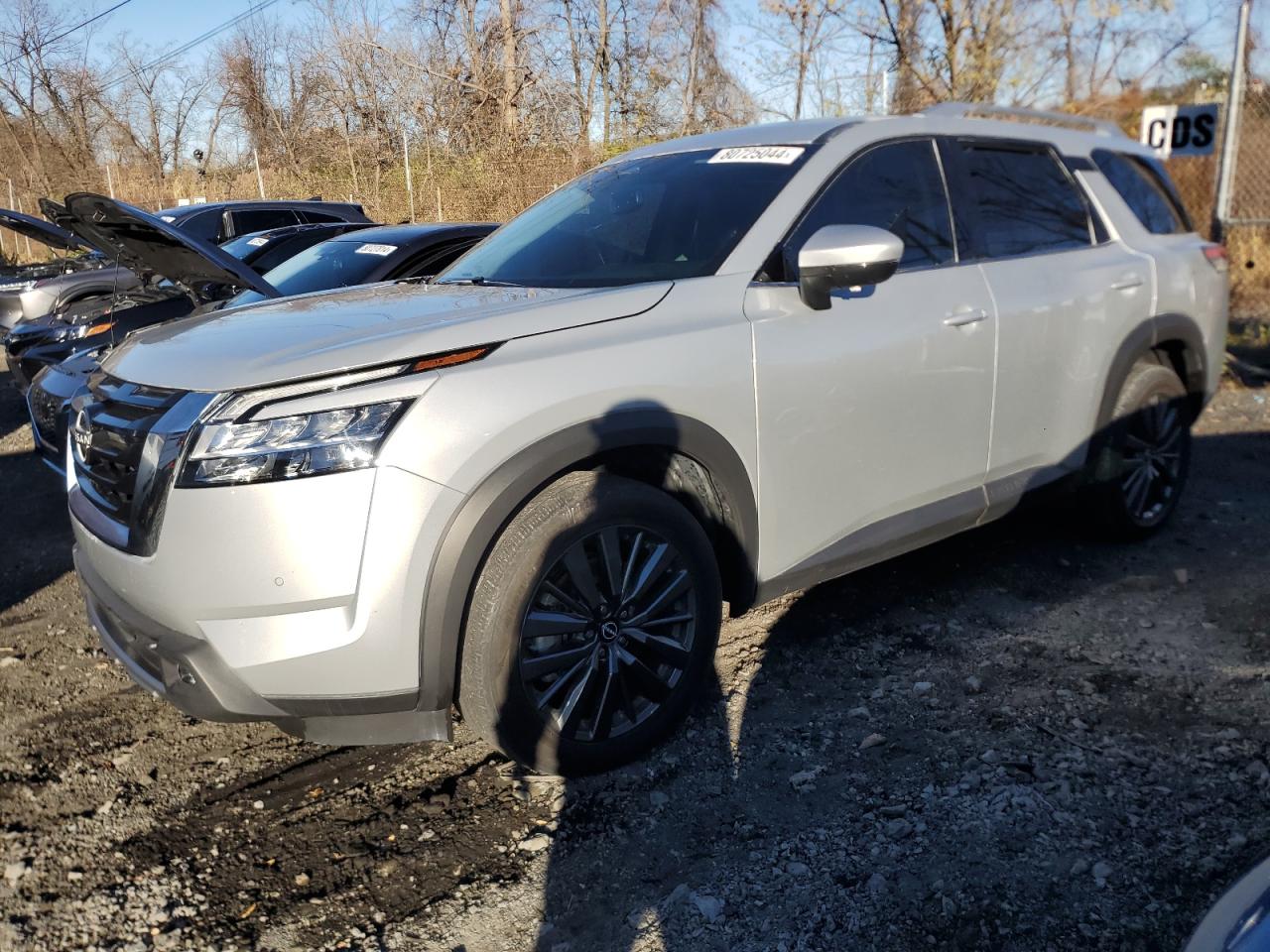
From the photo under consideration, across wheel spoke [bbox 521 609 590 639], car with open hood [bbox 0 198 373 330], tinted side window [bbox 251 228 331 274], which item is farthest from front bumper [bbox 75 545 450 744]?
car with open hood [bbox 0 198 373 330]

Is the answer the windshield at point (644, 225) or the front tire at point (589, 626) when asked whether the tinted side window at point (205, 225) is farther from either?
the front tire at point (589, 626)

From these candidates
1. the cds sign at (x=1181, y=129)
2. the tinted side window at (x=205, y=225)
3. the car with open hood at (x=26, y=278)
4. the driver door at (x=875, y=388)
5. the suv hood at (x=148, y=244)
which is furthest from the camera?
the tinted side window at (x=205, y=225)

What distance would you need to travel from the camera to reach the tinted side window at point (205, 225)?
363 inches

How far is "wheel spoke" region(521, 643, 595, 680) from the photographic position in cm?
263

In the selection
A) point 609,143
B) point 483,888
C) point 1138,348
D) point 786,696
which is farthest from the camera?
point 609,143

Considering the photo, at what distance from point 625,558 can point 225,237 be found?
8.17 meters

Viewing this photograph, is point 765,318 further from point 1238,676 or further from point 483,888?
point 1238,676

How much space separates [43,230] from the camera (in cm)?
435

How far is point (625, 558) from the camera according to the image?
9.09ft

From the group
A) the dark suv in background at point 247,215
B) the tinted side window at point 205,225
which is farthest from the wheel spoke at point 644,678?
the tinted side window at point 205,225

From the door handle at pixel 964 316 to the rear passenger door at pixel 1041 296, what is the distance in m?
0.11

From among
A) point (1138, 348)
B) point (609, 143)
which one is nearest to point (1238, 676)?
point (1138, 348)

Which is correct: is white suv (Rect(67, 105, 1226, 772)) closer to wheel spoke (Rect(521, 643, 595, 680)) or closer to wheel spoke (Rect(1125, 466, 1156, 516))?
wheel spoke (Rect(521, 643, 595, 680))

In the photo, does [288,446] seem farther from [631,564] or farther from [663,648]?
[663,648]
